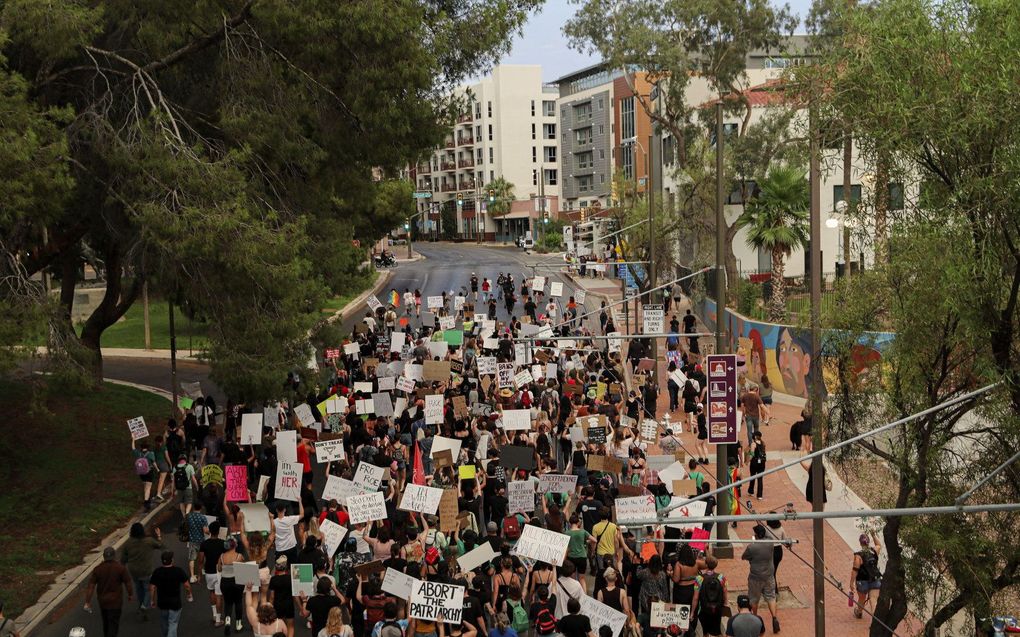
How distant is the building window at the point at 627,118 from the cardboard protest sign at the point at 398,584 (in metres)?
85.4

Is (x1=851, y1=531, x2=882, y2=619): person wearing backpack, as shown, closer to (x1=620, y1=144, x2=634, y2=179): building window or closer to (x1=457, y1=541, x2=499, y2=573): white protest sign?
(x1=457, y1=541, x2=499, y2=573): white protest sign

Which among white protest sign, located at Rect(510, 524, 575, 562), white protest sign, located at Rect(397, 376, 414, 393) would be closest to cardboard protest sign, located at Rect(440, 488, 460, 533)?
white protest sign, located at Rect(510, 524, 575, 562)

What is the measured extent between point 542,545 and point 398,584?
6.85 ft

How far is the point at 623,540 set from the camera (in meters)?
15.4

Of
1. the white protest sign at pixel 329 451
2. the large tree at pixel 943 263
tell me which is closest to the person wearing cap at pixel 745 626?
the large tree at pixel 943 263

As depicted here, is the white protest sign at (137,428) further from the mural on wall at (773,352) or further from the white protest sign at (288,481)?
the mural on wall at (773,352)

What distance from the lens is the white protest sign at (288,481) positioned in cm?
1769

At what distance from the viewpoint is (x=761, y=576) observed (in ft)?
47.9

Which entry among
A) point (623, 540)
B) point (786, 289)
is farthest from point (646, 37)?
point (623, 540)

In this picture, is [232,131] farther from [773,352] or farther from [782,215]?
[782,215]

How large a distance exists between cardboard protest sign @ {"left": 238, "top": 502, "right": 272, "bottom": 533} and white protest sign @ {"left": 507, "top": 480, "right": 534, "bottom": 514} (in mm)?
3632

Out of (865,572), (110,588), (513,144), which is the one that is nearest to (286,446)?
(110,588)

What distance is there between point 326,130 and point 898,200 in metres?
14.8

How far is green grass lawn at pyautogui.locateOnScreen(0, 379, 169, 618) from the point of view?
1859 centimetres
